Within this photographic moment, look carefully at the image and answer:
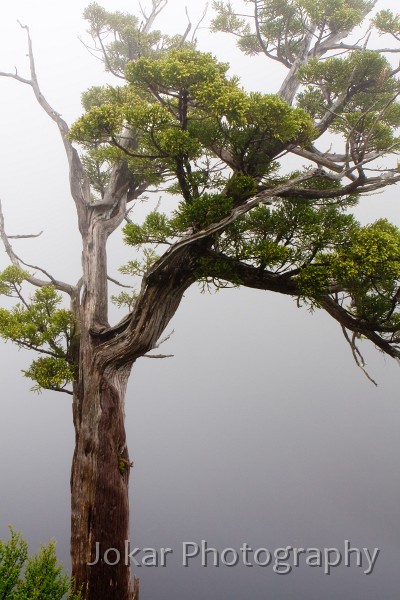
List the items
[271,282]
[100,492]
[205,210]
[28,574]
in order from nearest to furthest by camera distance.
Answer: [28,574], [205,210], [100,492], [271,282]

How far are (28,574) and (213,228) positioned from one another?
313 cm

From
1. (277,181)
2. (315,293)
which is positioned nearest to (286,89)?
(277,181)

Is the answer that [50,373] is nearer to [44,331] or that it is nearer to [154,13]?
[44,331]

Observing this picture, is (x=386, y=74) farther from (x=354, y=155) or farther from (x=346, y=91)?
(x=354, y=155)

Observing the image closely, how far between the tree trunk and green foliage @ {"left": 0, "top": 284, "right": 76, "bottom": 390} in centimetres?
35

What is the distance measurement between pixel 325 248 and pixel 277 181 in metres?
0.92

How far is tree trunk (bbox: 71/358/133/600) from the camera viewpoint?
461cm

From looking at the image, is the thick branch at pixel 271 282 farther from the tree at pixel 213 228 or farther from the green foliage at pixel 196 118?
the green foliage at pixel 196 118

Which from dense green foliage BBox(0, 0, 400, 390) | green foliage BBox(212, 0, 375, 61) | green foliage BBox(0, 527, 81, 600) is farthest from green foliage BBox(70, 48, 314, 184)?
green foliage BBox(0, 527, 81, 600)

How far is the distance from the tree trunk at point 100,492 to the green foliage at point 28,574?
1143 mm

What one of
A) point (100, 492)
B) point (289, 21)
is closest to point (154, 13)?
point (289, 21)

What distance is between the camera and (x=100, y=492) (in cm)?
479

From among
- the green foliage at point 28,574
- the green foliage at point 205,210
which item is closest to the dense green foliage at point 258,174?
the green foliage at point 205,210

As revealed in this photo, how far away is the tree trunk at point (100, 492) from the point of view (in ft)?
15.1
